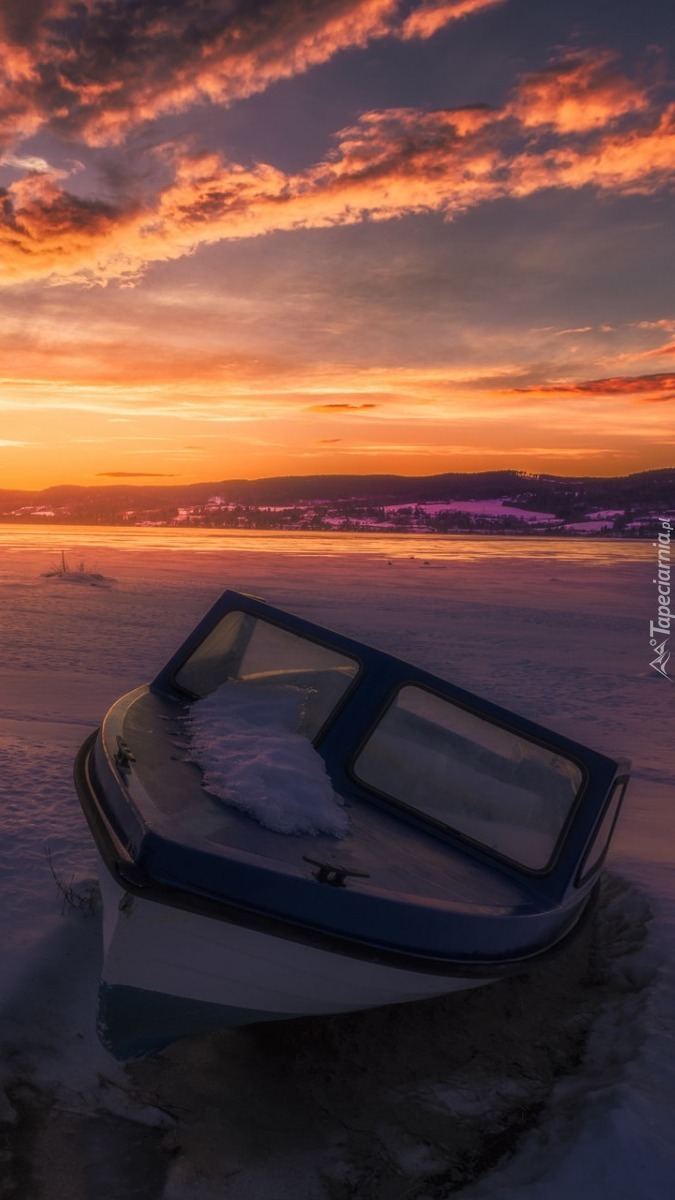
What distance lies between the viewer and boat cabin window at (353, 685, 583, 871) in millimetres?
4168

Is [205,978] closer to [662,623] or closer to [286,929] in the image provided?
[286,929]

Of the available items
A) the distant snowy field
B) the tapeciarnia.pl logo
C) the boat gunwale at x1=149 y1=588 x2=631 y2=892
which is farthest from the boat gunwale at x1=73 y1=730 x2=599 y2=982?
the tapeciarnia.pl logo

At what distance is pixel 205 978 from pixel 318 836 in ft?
2.54

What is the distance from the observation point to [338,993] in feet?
10.5

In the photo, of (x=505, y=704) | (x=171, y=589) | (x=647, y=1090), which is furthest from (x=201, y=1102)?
(x=171, y=589)

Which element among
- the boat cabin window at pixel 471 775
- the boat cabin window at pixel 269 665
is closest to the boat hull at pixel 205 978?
the boat cabin window at pixel 471 775

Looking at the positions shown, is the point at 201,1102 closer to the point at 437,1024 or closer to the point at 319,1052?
the point at 319,1052

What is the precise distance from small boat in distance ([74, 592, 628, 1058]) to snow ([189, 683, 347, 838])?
0.04ft

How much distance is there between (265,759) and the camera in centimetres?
399

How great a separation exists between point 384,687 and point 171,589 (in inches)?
629

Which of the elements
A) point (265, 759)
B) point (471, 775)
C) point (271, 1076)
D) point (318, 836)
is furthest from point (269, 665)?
point (271, 1076)

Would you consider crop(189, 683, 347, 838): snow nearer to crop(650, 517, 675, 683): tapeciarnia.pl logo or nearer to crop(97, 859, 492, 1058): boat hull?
crop(97, 859, 492, 1058): boat hull

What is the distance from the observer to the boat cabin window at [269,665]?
185 inches

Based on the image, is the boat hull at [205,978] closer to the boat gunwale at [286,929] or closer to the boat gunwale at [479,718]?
the boat gunwale at [286,929]
